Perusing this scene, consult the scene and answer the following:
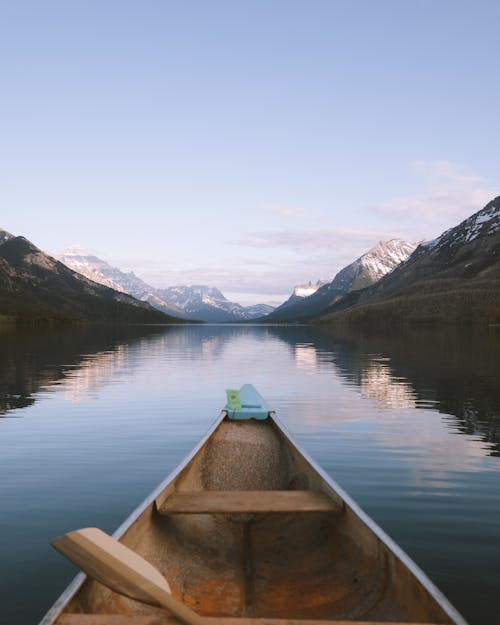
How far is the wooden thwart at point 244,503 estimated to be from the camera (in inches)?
347

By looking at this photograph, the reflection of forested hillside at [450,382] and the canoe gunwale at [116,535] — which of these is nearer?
the canoe gunwale at [116,535]

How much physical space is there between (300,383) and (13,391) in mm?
20122

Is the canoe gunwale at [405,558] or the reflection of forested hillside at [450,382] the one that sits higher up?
the canoe gunwale at [405,558]

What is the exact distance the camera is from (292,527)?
31.7ft

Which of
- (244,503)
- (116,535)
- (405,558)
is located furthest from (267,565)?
(405,558)

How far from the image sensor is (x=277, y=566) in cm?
862

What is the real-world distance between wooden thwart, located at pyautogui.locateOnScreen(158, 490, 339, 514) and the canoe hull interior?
0.23ft

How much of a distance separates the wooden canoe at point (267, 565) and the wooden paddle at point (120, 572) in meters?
0.33

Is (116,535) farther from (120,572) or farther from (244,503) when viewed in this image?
(244,503)

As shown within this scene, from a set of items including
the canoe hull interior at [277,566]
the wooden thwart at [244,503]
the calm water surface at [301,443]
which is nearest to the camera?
the canoe hull interior at [277,566]

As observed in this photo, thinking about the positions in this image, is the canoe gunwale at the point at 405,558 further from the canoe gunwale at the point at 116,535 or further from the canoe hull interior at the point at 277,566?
the canoe gunwale at the point at 116,535

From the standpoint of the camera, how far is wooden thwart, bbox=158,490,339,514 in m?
8.80

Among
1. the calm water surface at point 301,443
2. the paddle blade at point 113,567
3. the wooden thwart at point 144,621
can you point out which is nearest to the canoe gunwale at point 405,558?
the wooden thwart at point 144,621

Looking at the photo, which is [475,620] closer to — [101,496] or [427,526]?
[427,526]
